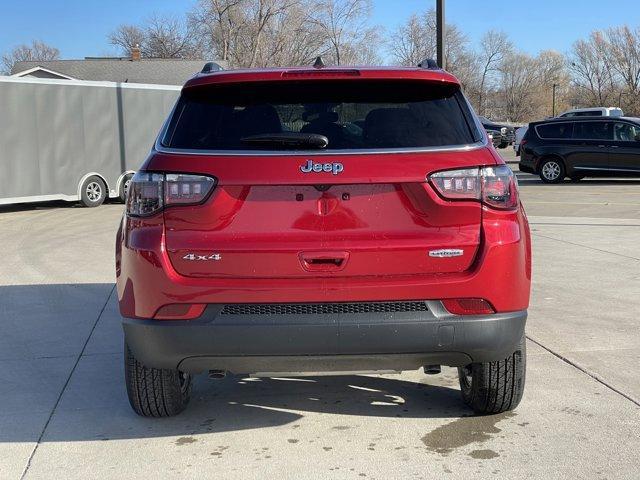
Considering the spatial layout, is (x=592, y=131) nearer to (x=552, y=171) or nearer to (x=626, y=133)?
(x=626, y=133)

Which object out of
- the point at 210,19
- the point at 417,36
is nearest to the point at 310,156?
the point at 210,19

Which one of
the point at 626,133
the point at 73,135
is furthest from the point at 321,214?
the point at 626,133

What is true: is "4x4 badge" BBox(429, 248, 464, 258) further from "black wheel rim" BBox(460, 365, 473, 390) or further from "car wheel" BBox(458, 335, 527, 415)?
"black wheel rim" BBox(460, 365, 473, 390)

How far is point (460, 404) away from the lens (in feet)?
14.1

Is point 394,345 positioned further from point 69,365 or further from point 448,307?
point 69,365

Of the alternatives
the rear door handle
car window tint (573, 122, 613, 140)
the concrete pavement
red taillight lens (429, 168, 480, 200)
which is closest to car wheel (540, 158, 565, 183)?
car window tint (573, 122, 613, 140)

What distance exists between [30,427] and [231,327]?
154 cm

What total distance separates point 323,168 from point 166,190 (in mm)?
697

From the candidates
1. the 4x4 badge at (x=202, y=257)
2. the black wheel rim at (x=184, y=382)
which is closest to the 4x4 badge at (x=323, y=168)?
the 4x4 badge at (x=202, y=257)

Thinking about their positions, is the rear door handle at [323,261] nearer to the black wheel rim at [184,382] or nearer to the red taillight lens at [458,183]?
the red taillight lens at [458,183]

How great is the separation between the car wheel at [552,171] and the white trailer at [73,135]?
31.7 ft

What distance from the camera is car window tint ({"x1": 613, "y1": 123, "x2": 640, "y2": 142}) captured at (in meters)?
18.8

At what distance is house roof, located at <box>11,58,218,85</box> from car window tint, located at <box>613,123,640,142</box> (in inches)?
791

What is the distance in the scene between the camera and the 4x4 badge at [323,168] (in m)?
3.27
